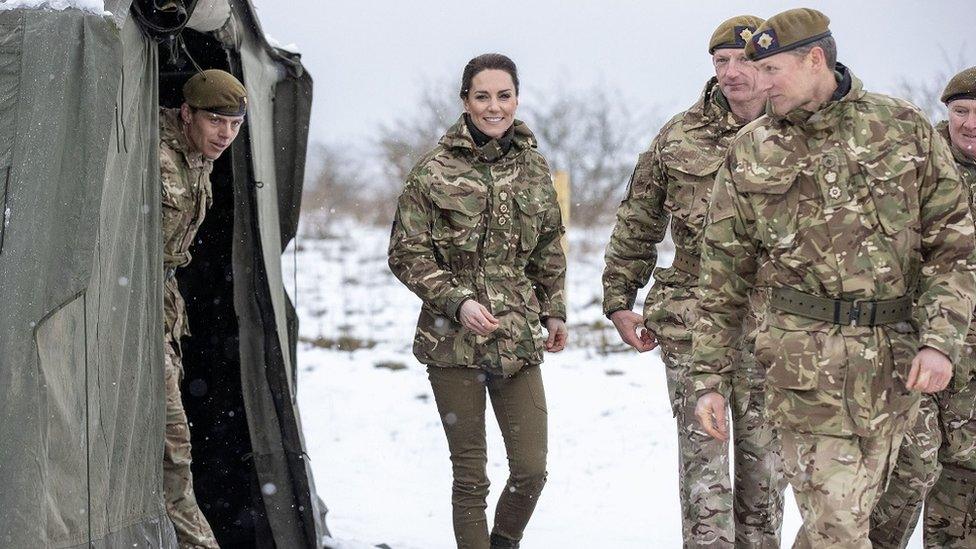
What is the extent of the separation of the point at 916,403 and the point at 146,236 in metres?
2.59

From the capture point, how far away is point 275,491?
498 centimetres

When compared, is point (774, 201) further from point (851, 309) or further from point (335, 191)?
point (335, 191)

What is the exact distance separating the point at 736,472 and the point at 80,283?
245cm

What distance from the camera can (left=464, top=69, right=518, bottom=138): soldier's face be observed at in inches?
171

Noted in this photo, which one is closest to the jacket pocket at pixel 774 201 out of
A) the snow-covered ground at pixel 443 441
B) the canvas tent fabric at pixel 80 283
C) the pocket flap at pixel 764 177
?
the pocket flap at pixel 764 177

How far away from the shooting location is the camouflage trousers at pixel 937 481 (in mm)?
3893

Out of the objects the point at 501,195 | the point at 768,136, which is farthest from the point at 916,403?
the point at 501,195

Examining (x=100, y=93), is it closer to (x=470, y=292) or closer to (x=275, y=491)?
(x=470, y=292)

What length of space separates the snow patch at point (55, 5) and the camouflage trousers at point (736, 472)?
2364mm

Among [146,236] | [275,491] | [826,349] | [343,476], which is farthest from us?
[343,476]

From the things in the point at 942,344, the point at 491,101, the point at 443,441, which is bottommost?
the point at 443,441

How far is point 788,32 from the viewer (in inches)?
127

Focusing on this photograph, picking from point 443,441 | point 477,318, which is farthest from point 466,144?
point 443,441

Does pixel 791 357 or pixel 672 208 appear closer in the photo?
pixel 791 357
